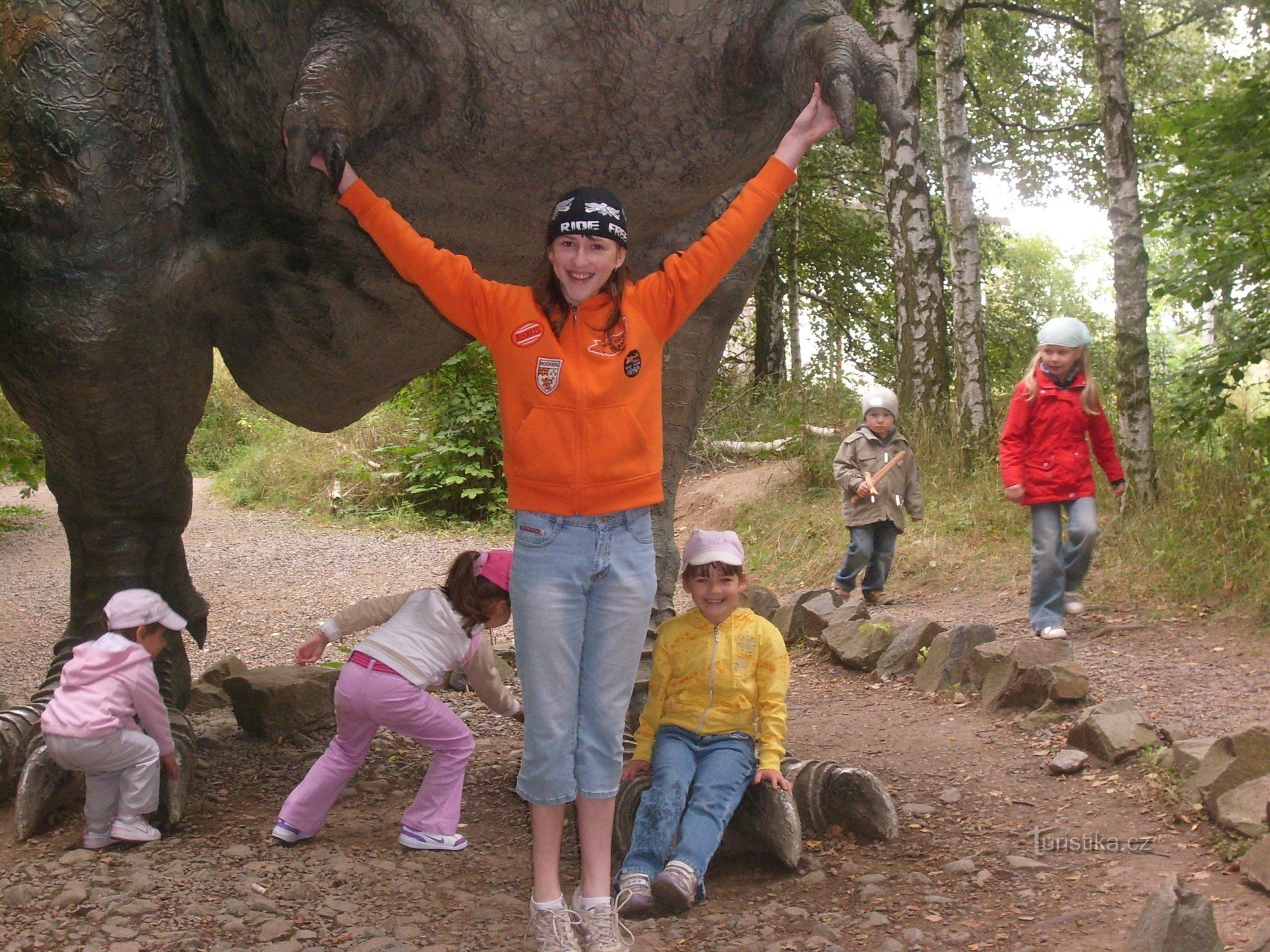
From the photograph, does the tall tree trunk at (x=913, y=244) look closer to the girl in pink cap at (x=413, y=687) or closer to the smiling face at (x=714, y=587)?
the smiling face at (x=714, y=587)

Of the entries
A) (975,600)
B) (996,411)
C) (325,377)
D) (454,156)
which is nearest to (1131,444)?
(975,600)

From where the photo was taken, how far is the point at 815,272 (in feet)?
54.2

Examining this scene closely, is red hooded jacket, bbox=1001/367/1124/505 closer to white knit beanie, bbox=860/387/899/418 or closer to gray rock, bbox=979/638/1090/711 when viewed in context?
gray rock, bbox=979/638/1090/711

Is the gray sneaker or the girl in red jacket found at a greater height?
the girl in red jacket

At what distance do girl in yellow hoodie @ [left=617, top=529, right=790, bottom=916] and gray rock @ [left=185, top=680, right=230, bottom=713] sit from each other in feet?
6.59

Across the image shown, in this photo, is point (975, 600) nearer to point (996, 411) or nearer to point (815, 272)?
point (996, 411)

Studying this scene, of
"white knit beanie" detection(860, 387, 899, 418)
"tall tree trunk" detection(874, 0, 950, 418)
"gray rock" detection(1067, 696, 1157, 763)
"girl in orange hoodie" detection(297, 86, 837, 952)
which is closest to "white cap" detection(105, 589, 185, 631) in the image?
"girl in orange hoodie" detection(297, 86, 837, 952)

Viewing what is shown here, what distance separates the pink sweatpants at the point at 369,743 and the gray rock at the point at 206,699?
1542 millimetres

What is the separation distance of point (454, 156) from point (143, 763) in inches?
63.7

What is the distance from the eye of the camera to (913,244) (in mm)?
9688

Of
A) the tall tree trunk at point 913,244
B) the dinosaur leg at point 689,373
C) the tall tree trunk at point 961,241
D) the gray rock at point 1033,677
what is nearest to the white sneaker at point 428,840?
the dinosaur leg at point 689,373

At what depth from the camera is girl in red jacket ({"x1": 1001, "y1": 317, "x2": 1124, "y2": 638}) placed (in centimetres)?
511

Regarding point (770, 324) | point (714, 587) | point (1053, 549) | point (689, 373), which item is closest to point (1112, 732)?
point (714, 587)

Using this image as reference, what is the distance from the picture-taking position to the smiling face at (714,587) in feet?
9.73
